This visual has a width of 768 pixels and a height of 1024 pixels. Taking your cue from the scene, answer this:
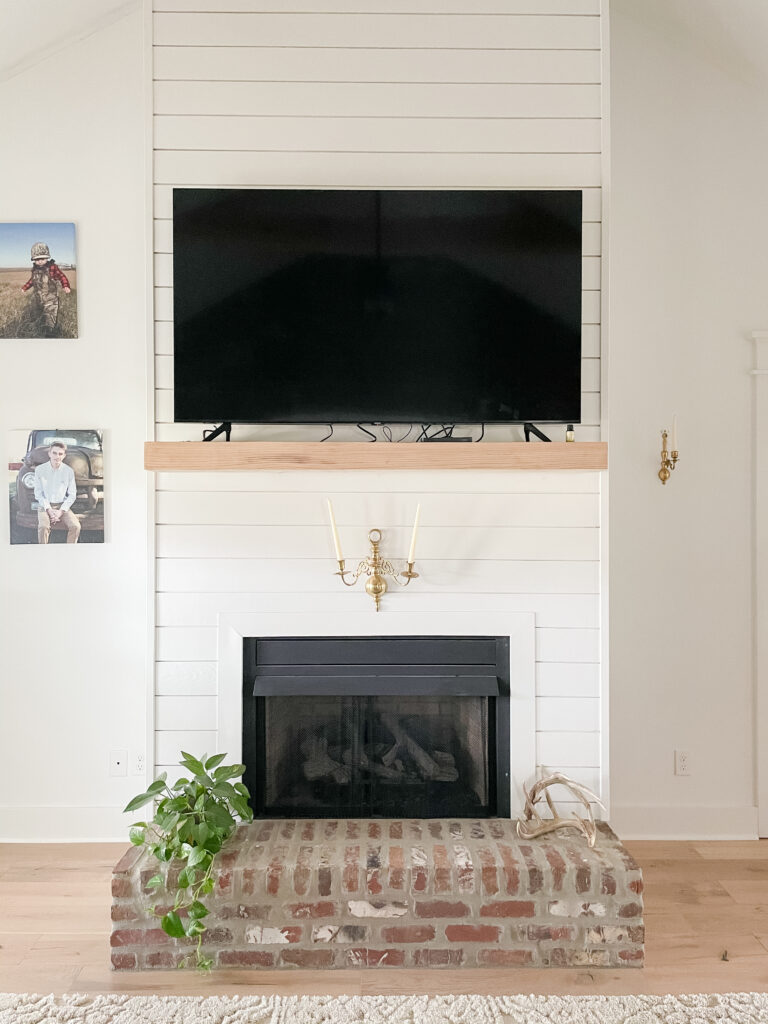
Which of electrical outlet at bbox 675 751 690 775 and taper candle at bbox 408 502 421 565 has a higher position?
taper candle at bbox 408 502 421 565

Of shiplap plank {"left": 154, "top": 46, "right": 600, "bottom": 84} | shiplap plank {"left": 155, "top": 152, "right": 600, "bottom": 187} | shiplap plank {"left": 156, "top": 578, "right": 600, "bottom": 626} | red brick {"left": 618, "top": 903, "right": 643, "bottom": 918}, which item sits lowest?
red brick {"left": 618, "top": 903, "right": 643, "bottom": 918}

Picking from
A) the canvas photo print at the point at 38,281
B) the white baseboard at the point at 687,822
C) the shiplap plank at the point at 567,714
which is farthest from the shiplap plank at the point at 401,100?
the white baseboard at the point at 687,822

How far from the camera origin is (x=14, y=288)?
279 cm

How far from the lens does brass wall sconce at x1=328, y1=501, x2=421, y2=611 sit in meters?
2.43

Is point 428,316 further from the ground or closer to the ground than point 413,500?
further from the ground

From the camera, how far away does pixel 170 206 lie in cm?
244

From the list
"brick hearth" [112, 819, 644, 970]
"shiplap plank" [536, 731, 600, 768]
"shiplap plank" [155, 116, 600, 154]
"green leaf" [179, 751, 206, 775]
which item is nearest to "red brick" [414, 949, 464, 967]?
"brick hearth" [112, 819, 644, 970]

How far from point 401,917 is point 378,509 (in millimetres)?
1169

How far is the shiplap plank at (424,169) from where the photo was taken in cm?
244

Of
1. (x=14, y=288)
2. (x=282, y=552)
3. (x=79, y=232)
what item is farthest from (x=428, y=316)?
(x=14, y=288)

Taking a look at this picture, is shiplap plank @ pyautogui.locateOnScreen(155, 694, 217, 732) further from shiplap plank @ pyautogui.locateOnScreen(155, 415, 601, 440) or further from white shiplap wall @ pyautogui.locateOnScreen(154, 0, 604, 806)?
shiplap plank @ pyautogui.locateOnScreen(155, 415, 601, 440)

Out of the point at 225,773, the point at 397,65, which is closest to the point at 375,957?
the point at 225,773

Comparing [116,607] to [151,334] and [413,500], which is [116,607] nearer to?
[151,334]

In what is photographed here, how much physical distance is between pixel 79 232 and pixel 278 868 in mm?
2254
